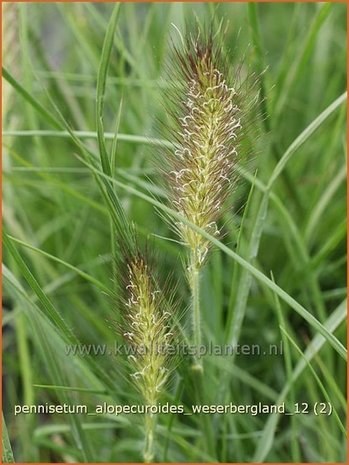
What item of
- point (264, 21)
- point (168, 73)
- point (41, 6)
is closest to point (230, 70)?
point (168, 73)

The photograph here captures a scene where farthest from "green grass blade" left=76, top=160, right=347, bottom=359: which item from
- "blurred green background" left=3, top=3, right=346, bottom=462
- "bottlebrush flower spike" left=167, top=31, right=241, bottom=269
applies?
"blurred green background" left=3, top=3, right=346, bottom=462

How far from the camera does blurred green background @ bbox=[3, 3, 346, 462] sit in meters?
0.77

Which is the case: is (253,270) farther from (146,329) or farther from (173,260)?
(173,260)

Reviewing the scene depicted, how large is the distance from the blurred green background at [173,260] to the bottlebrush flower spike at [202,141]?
11 cm

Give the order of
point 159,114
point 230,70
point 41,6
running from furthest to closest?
1. point 41,6
2. point 159,114
3. point 230,70

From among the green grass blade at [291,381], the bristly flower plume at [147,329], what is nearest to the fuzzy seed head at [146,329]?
the bristly flower plume at [147,329]

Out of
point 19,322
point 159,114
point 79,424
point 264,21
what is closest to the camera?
point 79,424

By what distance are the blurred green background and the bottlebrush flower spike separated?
0.11m

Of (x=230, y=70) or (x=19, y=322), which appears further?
(x=19, y=322)

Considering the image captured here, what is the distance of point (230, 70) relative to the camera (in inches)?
23.5

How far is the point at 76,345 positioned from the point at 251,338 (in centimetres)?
45

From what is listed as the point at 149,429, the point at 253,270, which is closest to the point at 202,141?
the point at 253,270

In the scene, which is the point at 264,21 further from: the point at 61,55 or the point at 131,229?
the point at 131,229

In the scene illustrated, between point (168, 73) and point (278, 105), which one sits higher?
point (278, 105)
